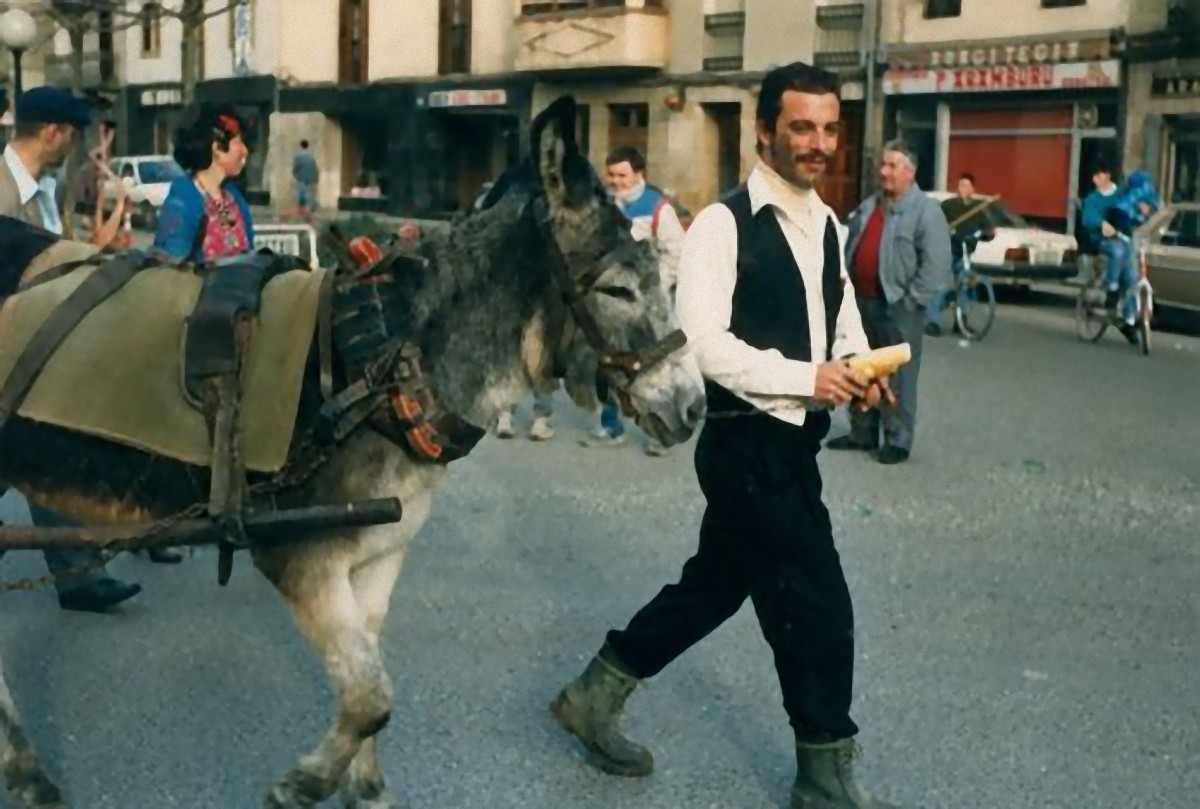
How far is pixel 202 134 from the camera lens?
7.48m

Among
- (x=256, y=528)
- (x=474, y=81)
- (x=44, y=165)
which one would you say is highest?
(x=474, y=81)

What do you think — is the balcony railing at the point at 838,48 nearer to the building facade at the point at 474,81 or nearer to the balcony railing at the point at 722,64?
the building facade at the point at 474,81

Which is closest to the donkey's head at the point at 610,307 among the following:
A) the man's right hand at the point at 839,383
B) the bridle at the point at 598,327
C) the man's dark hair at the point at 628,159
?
the bridle at the point at 598,327

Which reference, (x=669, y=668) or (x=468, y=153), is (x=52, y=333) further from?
(x=468, y=153)

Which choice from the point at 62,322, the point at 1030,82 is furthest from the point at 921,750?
the point at 1030,82

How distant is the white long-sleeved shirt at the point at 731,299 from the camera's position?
14.8 ft

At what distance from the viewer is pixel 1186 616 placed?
23.7 feet

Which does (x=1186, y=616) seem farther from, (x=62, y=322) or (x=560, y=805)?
(x=62, y=322)

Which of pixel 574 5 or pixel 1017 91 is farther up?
pixel 574 5

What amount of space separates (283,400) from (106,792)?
1.52 m

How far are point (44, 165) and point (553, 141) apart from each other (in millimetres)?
3415

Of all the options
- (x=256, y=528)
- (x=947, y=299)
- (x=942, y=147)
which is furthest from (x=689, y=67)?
(x=256, y=528)

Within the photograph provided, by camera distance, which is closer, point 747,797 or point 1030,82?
point 747,797

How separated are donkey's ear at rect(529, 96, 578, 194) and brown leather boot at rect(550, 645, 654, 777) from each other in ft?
5.45
